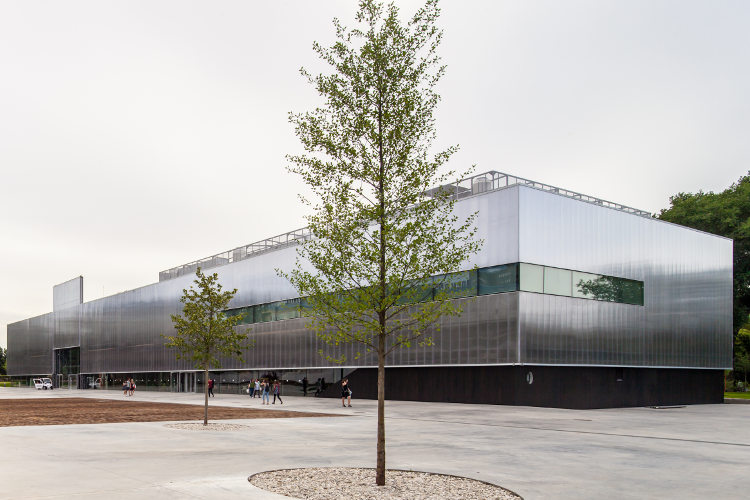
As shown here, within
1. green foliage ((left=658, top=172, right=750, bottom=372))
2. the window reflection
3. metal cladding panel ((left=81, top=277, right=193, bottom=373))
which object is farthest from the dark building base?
metal cladding panel ((left=81, top=277, right=193, bottom=373))

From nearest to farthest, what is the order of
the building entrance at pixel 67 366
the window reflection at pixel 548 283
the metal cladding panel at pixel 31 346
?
the window reflection at pixel 548 283 → the building entrance at pixel 67 366 → the metal cladding panel at pixel 31 346

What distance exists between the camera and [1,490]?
11.1 metres

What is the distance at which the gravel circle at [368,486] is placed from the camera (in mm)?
11039

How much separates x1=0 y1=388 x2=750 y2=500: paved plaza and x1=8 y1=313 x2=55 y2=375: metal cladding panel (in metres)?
92.0

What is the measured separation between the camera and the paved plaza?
11.7 meters

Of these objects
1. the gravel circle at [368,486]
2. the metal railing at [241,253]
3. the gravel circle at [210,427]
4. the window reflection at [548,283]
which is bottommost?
the gravel circle at [210,427]

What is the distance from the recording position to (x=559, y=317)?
40156 mm

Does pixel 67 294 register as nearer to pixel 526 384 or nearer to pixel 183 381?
pixel 183 381

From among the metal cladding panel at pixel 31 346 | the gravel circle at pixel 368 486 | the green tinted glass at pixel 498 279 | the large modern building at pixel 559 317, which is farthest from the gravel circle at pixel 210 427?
the metal cladding panel at pixel 31 346

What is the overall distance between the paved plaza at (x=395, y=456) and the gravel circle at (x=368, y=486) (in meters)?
0.47

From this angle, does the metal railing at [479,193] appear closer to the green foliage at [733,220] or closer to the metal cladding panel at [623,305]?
the metal cladding panel at [623,305]

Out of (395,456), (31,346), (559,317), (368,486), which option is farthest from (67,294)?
(368,486)

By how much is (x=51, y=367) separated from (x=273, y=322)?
207 feet

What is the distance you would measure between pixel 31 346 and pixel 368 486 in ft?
391
